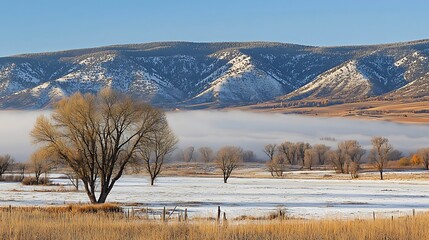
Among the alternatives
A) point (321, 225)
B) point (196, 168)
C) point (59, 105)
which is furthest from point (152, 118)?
point (196, 168)

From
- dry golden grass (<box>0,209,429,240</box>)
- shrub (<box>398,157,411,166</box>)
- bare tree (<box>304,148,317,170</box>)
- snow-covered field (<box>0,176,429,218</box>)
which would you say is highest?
bare tree (<box>304,148,317,170</box>)

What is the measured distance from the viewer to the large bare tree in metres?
49.7

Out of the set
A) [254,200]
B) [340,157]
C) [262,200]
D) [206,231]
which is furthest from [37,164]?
[340,157]

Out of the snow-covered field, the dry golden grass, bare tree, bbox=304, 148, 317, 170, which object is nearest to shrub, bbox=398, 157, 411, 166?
bare tree, bbox=304, 148, 317, 170

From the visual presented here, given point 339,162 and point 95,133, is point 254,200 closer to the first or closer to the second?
point 95,133

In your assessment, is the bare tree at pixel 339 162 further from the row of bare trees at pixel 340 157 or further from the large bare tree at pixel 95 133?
the large bare tree at pixel 95 133

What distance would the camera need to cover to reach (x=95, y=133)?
165 feet

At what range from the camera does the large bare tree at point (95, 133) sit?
49.7 metres

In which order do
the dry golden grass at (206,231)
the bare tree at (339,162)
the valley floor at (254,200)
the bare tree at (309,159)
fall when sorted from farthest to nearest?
the bare tree at (309,159), the bare tree at (339,162), the valley floor at (254,200), the dry golden grass at (206,231)

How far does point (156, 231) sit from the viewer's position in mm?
20016

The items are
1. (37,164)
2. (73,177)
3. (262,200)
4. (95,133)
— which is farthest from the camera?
(37,164)

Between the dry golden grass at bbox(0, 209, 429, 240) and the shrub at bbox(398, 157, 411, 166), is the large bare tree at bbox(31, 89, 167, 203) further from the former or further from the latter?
the shrub at bbox(398, 157, 411, 166)

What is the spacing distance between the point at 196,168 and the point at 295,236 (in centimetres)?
15194

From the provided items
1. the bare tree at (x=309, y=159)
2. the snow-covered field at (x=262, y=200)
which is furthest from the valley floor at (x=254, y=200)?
the bare tree at (x=309, y=159)
